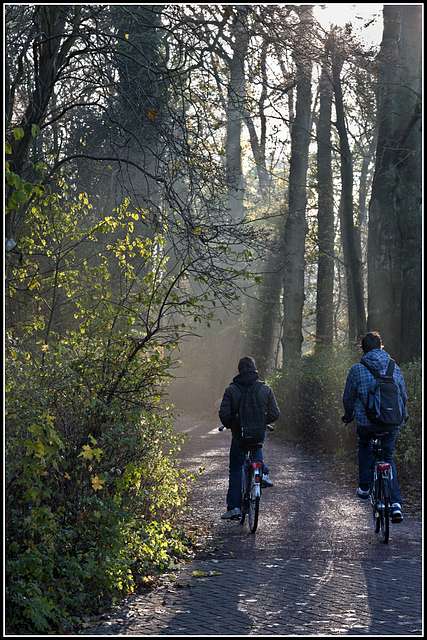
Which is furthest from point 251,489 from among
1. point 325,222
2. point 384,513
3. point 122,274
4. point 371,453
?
point 325,222

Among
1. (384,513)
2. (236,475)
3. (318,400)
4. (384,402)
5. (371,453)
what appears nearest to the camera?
(384,513)

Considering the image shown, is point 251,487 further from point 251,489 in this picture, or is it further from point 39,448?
point 39,448

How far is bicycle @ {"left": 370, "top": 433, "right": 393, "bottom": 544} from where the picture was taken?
1043 cm

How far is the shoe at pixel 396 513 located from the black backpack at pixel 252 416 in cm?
173

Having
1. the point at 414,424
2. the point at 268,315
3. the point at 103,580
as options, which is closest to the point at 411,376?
the point at 414,424

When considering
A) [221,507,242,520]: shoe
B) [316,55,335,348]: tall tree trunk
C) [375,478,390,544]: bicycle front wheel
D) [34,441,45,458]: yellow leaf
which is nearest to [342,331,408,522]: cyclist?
[375,478,390,544]: bicycle front wheel

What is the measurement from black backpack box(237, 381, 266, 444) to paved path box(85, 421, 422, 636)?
1031 mm

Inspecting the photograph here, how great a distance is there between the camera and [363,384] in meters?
11.0

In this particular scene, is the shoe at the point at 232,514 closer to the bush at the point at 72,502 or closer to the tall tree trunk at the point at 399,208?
the bush at the point at 72,502

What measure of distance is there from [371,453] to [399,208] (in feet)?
26.1

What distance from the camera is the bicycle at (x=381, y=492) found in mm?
10430

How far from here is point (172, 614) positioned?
24.2 ft

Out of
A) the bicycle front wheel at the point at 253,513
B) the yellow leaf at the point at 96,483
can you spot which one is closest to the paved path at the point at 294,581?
the bicycle front wheel at the point at 253,513

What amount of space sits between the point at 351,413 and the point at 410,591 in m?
3.14
